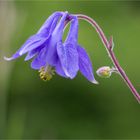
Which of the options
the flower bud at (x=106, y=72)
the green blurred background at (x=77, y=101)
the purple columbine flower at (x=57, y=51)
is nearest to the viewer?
the purple columbine flower at (x=57, y=51)

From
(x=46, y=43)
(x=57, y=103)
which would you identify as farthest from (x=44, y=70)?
(x=57, y=103)

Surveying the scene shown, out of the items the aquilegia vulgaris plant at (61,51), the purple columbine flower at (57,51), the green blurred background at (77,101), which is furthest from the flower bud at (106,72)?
the green blurred background at (77,101)

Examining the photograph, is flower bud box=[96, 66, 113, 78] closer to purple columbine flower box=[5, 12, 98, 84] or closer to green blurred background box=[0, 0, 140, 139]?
purple columbine flower box=[5, 12, 98, 84]

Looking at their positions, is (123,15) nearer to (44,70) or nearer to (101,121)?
(101,121)

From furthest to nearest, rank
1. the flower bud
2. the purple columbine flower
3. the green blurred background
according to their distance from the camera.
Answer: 1. the green blurred background
2. the flower bud
3. the purple columbine flower

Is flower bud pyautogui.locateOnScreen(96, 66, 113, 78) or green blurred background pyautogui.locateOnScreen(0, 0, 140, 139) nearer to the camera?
flower bud pyautogui.locateOnScreen(96, 66, 113, 78)

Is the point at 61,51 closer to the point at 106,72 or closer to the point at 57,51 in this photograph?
the point at 57,51

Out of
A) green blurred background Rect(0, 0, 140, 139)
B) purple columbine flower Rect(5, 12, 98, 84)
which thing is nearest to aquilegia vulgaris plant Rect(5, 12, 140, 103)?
purple columbine flower Rect(5, 12, 98, 84)

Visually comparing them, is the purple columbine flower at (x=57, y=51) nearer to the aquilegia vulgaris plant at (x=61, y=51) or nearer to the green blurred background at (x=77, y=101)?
the aquilegia vulgaris plant at (x=61, y=51)

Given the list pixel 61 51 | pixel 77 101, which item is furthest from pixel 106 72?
pixel 77 101
